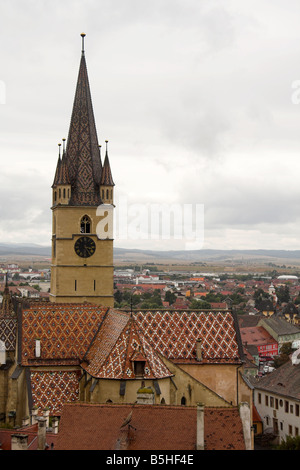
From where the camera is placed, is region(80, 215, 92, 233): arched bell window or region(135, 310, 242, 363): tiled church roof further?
region(80, 215, 92, 233): arched bell window

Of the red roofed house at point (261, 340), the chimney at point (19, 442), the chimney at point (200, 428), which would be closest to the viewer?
the chimney at point (200, 428)

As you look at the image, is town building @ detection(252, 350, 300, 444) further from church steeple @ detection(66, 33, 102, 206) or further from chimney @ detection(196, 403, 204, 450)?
chimney @ detection(196, 403, 204, 450)

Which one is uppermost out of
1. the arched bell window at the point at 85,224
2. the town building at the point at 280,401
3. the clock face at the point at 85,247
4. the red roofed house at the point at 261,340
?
the arched bell window at the point at 85,224

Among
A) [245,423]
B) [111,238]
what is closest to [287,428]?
[111,238]

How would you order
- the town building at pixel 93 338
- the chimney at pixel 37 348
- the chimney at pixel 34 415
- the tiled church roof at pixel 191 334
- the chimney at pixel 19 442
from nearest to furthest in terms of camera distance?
the chimney at pixel 19 442 → the chimney at pixel 34 415 → the town building at pixel 93 338 → the chimney at pixel 37 348 → the tiled church roof at pixel 191 334

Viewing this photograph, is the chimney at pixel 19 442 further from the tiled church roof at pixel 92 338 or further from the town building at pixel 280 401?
the town building at pixel 280 401

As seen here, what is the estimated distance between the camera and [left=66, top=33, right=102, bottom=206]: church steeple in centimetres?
5484

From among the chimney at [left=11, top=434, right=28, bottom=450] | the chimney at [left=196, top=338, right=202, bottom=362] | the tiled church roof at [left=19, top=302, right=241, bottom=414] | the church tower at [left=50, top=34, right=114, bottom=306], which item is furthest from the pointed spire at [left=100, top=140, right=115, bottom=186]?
the chimney at [left=11, top=434, right=28, bottom=450]

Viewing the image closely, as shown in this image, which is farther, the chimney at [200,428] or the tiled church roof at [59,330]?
the tiled church roof at [59,330]

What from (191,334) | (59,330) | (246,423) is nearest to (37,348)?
(59,330)

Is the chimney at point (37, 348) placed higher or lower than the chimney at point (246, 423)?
higher

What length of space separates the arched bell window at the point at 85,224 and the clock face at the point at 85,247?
727mm

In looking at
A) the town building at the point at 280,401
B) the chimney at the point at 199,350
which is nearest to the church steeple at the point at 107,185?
the chimney at the point at 199,350

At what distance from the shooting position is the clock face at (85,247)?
5416 cm
